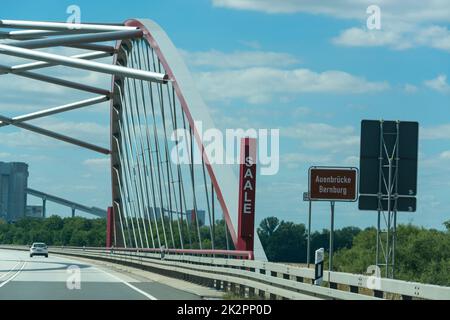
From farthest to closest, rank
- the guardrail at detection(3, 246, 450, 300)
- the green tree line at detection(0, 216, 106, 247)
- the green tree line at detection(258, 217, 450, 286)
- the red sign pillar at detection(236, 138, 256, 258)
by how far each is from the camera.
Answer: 1. the green tree line at detection(0, 216, 106, 247)
2. the green tree line at detection(258, 217, 450, 286)
3. the red sign pillar at detection(236, 138, 256, 258)
4. the guardrail at detection(3, 246, 450, 300)

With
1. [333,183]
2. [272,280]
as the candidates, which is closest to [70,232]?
[272,280]

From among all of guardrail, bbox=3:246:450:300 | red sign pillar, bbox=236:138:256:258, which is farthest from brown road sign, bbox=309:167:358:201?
red sign pillar, bbox=236:138:256:258

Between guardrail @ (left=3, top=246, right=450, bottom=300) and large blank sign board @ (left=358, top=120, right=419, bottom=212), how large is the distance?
1.59 m

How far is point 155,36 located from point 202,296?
1998 cm

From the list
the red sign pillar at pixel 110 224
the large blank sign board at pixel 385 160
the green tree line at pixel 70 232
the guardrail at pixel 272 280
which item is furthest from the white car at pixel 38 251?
the large blank sign board at pixel 385 160

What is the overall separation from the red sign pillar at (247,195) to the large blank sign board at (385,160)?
1051 cm

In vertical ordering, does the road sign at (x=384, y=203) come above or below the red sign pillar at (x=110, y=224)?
below

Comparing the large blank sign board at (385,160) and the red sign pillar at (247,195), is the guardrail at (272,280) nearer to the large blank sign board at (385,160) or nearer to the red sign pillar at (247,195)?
the red sign pillar at (247,195)

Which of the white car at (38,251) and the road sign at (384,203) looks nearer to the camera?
the road sign at (384,203)

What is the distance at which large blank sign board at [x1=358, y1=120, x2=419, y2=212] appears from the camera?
59.3ft

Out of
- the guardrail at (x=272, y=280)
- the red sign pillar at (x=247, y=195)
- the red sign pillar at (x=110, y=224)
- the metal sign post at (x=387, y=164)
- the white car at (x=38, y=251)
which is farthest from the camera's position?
the white car at (x=38, y=251)

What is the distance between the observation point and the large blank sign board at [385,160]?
59.3 ft

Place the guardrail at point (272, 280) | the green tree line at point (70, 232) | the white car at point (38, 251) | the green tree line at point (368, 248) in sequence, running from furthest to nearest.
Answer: the green tree line at point (70, 232), the white car at point (38, 251), the green tree line at point (368, 248), the guardrail at point (272, 280)

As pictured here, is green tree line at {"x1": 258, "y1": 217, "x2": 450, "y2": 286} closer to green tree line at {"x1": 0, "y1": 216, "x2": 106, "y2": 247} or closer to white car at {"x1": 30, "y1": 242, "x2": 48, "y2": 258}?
white car at {"x1": 30, "y1": 242, "x2": 48, "y2": 258}
